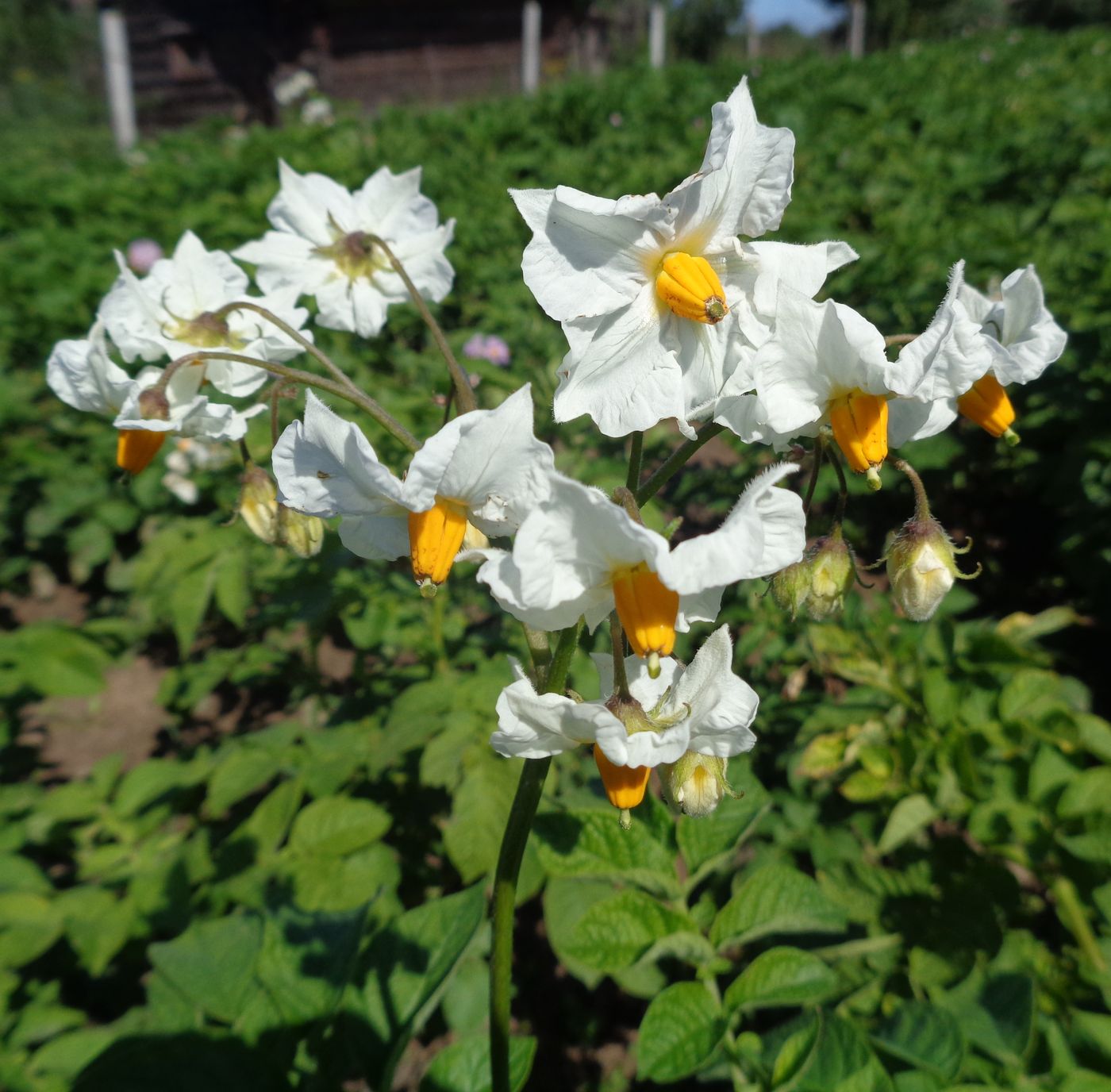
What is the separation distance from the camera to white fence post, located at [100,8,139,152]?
12.1 metres

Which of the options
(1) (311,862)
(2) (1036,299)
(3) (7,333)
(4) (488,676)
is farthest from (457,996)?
(3) (7,333)

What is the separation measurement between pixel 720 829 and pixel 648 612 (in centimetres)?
72

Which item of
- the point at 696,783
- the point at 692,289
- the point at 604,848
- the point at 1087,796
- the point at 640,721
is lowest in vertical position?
the point at 1087,796

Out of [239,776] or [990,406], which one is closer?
[990,406]

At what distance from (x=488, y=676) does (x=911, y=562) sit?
1.05 m

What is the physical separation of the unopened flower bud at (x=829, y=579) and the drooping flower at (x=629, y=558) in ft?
0.88

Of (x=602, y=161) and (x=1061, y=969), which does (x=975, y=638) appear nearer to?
(x=1061, y=969)

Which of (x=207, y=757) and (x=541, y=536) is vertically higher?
(x=541, y=536)

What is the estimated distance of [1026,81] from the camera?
786 centimetres

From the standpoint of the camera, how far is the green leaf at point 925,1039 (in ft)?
3.92

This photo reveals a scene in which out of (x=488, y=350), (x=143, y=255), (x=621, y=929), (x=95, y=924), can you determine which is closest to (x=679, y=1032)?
(x=621, y=929)

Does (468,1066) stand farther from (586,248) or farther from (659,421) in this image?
(586,248)

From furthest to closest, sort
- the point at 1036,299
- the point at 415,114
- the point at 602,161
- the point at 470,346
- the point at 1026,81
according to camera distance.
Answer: the point at 415,114 → the point at 1026,81 → the point at 602,161 → the point at 470,346 → the point at 1036,299

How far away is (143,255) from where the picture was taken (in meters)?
4.60
